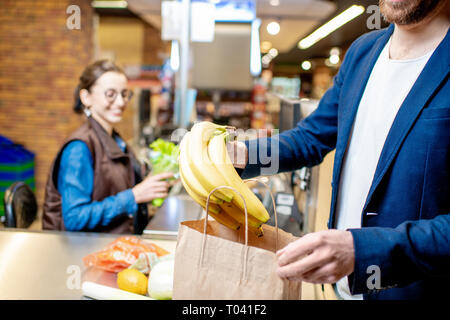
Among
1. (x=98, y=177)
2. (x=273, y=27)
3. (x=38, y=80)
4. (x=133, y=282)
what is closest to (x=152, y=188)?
(x=98, y=177)

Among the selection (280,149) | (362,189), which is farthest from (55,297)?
(362,189)

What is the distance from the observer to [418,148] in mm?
946

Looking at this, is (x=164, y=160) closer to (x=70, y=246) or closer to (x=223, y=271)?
(x=70, y=246)

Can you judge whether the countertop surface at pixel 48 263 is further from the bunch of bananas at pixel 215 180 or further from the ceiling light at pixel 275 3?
the ceiling light at pixel 275 3

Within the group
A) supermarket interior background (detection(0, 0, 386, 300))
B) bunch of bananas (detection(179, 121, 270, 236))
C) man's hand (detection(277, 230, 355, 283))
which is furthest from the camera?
supermarket interior background (detection(0, 0, 386, 300))

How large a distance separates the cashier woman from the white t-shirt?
1.26 metres

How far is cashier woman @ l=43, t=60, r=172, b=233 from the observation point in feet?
6.74

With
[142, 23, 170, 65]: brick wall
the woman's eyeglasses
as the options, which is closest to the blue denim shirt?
the woman's eyeglasses

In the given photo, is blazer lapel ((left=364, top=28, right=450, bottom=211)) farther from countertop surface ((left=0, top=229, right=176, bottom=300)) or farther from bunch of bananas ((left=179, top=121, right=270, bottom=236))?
countertop surface ((left=0, top=229, right=176, bottom=300))

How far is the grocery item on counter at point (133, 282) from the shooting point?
130 centimetres

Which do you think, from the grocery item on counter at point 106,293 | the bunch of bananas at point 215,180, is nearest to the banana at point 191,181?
the bunch of bananas at point 215,180
